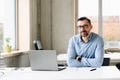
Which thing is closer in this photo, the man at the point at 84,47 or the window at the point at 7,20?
the man at the point at 84,47

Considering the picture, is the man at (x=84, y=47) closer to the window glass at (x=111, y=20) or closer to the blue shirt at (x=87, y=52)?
the blue shirt at (x=87, y=52)

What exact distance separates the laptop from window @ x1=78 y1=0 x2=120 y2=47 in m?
3.06

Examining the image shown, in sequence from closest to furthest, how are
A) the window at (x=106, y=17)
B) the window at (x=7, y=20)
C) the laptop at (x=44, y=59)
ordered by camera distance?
the laptop at (x=44, y=59) < the window at (x=7, y=20) < the window at (x=106, y=17)

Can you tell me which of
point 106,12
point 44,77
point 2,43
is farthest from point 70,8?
point 44,77

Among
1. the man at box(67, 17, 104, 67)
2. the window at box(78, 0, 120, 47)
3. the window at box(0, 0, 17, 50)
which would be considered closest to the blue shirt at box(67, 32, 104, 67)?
the man at box(67, 17, 104, 67)

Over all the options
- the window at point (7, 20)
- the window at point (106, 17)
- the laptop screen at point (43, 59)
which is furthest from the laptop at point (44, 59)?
the window at point (106, 17)

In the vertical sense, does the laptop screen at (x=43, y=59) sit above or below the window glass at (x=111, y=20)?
below

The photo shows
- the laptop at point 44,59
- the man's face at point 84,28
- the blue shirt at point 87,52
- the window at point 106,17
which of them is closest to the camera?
the laptop at point 44,59

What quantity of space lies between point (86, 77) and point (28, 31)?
2766 mm

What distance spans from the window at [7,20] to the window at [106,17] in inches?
64.5

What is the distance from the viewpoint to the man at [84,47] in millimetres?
3301

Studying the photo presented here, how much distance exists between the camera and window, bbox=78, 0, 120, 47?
5.65 m

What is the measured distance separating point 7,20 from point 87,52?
2.10 m

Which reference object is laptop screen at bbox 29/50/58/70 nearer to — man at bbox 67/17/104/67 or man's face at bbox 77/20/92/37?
man at bbox 67/17/104/67
